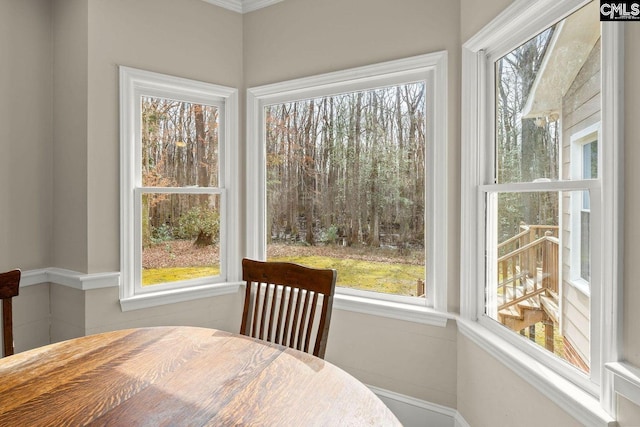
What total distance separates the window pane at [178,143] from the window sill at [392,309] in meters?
1.30

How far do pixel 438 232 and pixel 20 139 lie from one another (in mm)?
2518

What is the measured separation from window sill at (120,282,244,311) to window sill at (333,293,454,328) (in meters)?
0.85

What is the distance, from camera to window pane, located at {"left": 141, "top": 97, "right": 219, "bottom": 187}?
103 inches

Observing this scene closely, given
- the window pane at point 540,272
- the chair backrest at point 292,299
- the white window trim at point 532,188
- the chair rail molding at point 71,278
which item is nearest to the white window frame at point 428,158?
the white window trim at point 532,188

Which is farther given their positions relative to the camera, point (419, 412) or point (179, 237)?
point (179, 237)

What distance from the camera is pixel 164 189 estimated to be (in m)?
2.62

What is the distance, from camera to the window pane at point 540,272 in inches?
54.4

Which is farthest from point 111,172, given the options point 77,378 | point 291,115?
point 77,378

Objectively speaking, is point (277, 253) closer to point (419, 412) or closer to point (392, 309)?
point (392, 309)

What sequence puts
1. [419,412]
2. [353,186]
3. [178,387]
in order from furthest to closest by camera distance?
[353,186] < [419,412] < [178,387]

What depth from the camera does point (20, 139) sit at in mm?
2336

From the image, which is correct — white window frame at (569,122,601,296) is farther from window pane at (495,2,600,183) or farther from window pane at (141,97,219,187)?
window pane at (141,97,219,187)

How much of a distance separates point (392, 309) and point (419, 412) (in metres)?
0.59

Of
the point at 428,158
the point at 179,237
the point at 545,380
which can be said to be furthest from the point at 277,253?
the point at 545,380
